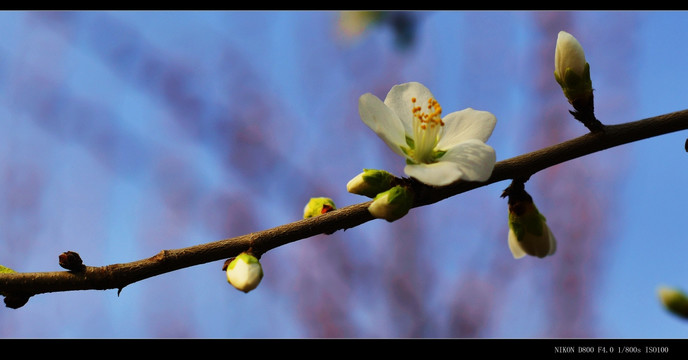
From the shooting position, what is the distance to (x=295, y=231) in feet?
3.89

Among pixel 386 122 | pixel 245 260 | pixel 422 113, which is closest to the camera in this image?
pixel 245 260

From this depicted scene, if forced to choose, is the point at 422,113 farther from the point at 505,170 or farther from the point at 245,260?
the point at 245,260

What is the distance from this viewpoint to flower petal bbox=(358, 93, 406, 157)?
1.20 metres

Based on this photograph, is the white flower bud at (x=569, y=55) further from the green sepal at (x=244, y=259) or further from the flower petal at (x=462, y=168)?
the green sepal at (x=244, y=259)

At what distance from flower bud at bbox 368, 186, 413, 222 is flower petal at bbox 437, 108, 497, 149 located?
30 cm

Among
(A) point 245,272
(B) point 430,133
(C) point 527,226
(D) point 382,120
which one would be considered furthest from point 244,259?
(C) point 527,226

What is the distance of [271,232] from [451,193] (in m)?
0.41

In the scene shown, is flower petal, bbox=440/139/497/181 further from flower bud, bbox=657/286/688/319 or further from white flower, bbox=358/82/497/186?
flower bud, bbox=657/286/688/319

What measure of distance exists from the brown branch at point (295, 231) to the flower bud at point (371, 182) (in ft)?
0.13

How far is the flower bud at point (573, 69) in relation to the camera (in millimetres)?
1303

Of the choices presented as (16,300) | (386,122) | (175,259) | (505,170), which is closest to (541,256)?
(505,170)

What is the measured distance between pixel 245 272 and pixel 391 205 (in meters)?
0.33

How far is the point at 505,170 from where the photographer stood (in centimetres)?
121

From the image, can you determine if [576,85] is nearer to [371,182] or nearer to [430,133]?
[430,133]
